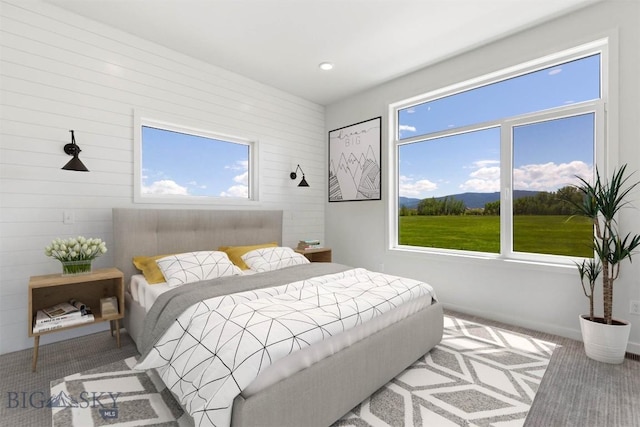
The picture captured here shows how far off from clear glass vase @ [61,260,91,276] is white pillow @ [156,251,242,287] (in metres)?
0.50

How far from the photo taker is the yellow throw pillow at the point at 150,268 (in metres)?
2.56

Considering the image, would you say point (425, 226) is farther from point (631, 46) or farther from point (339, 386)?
point (339, 386)

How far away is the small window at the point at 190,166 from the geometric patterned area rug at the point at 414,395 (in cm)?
173

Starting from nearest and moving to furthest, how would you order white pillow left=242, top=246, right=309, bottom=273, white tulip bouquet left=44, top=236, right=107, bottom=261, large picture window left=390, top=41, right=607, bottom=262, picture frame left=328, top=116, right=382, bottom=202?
white tulip bouquet left=44, top=236, right=107, bottom=261 < large picture window left=390, top=41, right=607, bottom=262 < white pillow left=242, top=246, right=309, bottom=273 < picture frame left=328, top=116, right=382, bottom=202

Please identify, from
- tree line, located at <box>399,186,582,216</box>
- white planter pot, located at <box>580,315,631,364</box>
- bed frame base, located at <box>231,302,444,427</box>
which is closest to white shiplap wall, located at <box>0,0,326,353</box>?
bed frame base, located at <box>231,302,444,427</box>

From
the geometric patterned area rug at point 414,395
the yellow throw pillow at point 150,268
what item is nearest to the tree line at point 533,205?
the geometric patterned area rug at point 414,395

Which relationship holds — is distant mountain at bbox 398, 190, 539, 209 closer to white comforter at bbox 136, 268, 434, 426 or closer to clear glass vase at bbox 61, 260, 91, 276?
white comforter at bbox 136, 268, 434, 426

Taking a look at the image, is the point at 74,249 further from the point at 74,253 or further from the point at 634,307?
the point at 634,307

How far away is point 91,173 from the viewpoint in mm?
2719

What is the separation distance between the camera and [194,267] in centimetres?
259

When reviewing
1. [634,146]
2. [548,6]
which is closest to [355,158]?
[548,6]

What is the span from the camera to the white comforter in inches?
49.3

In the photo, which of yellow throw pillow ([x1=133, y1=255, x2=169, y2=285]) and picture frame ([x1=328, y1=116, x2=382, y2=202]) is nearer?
yellow throw pillow ([x1=133, y1=255, x2=169, y2=285])

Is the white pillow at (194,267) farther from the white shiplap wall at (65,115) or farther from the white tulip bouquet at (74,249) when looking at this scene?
the white shiplap wall at (65,115)
